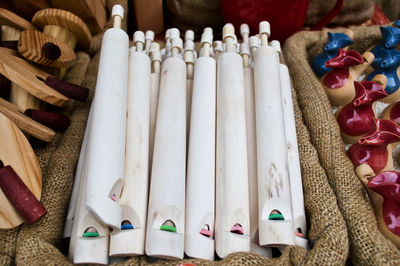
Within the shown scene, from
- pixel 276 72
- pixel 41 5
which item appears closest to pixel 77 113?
pixel 41 5

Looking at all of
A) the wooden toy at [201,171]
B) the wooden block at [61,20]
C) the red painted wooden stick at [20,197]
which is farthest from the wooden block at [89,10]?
the red painted wooden stick at [20,197]

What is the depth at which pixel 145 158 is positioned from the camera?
1.95ft

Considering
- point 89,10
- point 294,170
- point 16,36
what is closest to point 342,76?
point 294,170

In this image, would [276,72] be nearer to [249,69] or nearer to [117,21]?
[249,69]

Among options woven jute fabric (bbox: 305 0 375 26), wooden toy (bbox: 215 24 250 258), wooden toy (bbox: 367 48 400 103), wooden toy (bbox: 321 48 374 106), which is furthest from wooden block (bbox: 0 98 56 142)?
woven jute fabric (bbox: 305 0 375 26)

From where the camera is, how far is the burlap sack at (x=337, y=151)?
552mm

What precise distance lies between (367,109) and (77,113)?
26.9 inches

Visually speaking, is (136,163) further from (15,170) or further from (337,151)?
(337,151)

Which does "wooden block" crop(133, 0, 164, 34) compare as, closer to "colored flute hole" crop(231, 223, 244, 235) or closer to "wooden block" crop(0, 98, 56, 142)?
"wooden block" crop(0, 98, 56, 142)

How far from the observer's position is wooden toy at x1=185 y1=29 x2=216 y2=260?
527 mm

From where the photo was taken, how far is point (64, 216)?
0.61m

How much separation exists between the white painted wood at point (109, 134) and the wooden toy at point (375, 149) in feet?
1.54

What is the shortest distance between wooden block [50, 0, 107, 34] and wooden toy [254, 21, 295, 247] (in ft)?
1.61

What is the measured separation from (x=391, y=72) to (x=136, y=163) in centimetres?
73
